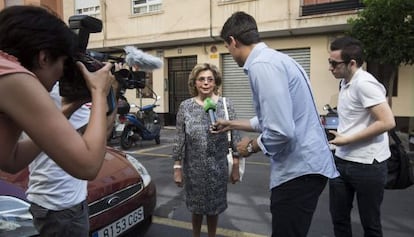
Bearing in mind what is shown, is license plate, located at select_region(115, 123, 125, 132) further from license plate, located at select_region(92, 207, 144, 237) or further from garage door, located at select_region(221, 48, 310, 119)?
license plate, located at select_region(92, 207, 144, 237)

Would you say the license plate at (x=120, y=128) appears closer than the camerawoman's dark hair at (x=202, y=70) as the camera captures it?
No

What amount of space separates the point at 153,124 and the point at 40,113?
31.9 ft

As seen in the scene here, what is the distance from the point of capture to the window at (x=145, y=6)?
1579 centimetres

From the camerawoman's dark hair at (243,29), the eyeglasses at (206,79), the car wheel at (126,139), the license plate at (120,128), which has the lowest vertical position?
the car wheel at (126,139)

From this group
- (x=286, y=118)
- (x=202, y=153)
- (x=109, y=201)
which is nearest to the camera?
(x=286, y=118)

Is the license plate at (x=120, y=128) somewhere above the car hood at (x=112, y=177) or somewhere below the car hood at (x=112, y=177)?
below

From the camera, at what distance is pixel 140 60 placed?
6.38ft

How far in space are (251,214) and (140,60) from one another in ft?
10.4

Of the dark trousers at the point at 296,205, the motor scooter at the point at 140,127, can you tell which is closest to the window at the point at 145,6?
the motor scooter at the point at 140,127

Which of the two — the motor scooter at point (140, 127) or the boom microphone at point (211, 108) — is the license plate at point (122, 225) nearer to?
the boom microphone at point (211, 108)

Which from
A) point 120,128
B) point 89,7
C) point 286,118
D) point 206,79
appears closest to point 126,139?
point 120,128

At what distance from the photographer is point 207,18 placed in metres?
14.1

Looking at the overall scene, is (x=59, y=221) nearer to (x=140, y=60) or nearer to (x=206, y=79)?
(x=140, y=60)

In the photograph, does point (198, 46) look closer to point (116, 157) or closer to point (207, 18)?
point (207, 18)
